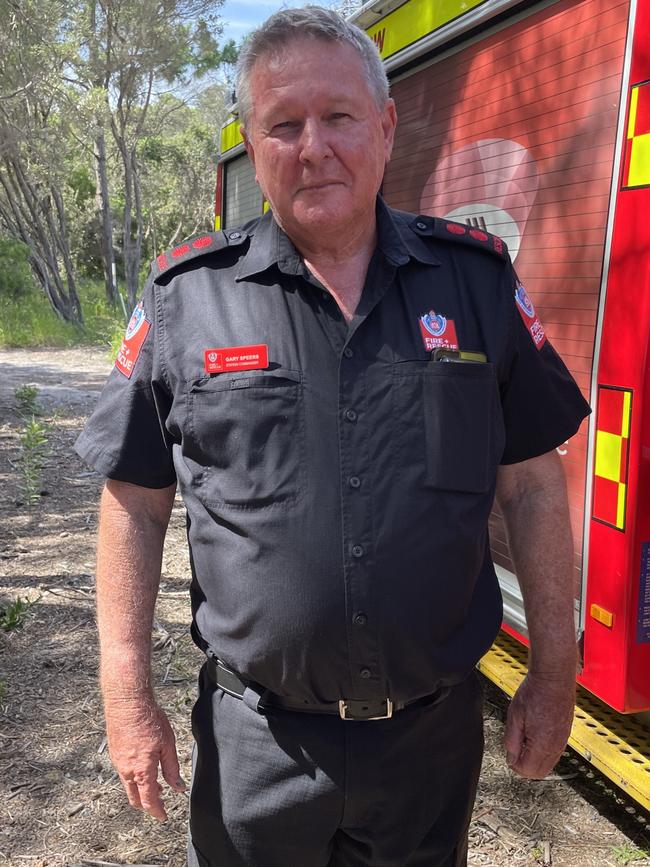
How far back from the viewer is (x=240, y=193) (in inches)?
251

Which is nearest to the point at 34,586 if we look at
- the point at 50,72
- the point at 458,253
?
the point at 458,253

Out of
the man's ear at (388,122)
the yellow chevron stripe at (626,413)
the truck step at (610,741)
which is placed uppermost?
the man's ear at (388,122)

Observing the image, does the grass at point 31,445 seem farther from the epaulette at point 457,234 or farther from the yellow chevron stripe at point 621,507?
the epaulette at point 457,234

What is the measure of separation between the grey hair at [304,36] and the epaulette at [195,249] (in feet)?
0.77

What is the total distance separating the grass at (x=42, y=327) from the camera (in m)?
15.5

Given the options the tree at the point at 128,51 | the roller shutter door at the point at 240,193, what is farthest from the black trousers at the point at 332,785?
the tree at the point at 128,51

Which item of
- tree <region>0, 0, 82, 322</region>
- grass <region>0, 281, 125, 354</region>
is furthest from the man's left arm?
tree <region>0, 0, 82, 322</region>

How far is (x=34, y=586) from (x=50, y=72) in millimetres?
15412

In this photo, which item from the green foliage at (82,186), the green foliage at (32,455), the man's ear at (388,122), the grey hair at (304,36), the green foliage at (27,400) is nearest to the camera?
the grey hair at (304,36)

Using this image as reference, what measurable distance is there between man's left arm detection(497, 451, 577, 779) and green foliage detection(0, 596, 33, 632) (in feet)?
9.65

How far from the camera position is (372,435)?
1.49m

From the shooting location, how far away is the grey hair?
157 cm

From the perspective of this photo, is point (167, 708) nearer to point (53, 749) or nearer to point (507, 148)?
point (53, 749)

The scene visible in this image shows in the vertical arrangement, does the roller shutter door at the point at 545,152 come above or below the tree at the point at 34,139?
below
